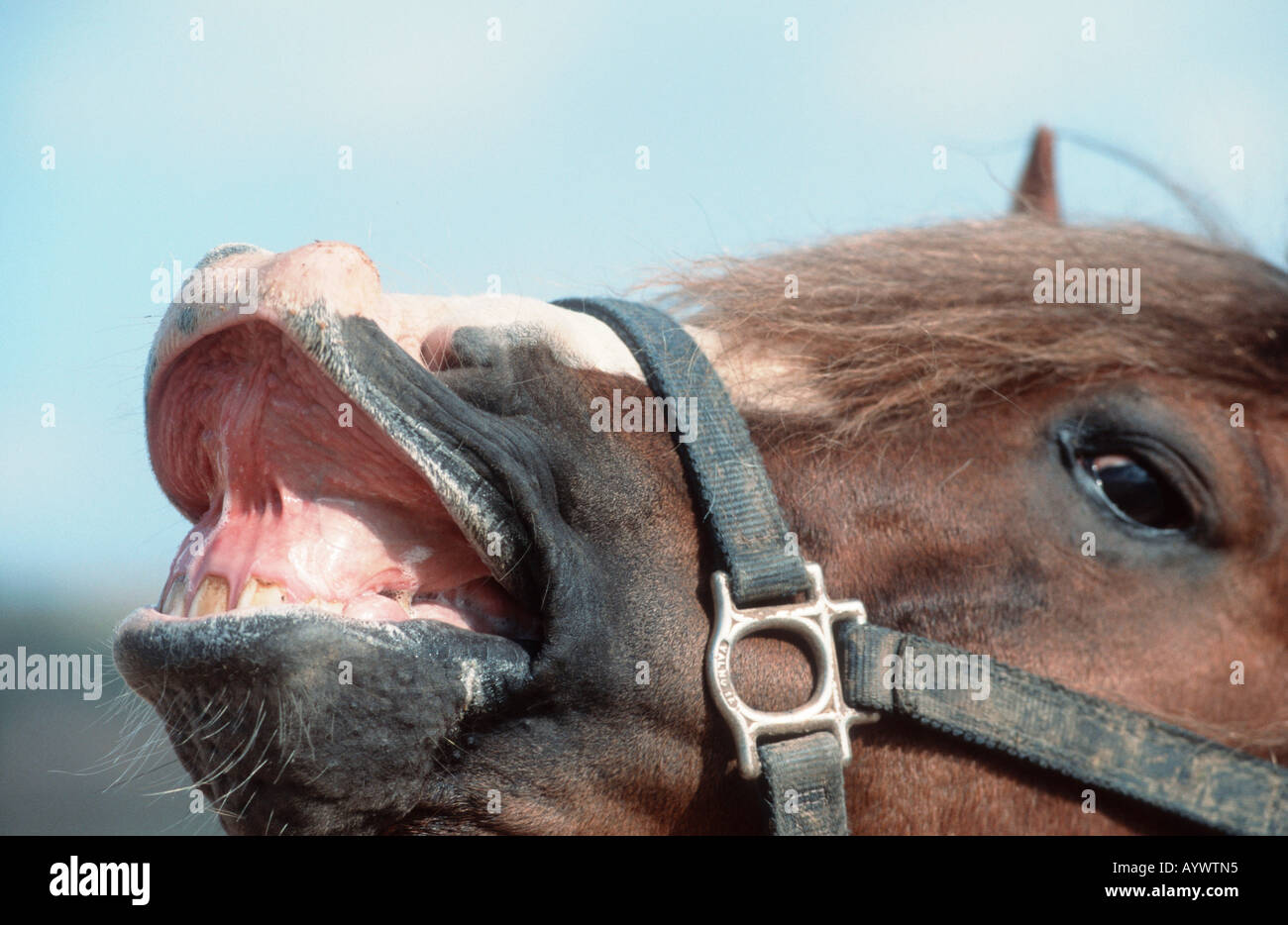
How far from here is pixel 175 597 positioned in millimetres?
1696

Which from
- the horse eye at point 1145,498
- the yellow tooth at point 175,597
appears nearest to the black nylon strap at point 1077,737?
the horse eye at point 1145,498

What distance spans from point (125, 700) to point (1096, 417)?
6.79 ft

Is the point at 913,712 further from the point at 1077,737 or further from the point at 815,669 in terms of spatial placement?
the point at 1077,737

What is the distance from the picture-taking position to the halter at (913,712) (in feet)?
5.57

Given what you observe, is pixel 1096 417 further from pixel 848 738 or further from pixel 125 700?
pixel 125 700

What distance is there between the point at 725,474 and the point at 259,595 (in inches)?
32.3

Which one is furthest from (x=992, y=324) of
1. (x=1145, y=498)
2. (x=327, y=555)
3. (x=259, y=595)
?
(x=259, y=595)

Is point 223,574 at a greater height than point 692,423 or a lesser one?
lesser

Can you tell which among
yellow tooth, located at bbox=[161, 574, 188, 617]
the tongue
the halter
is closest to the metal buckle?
the halter
